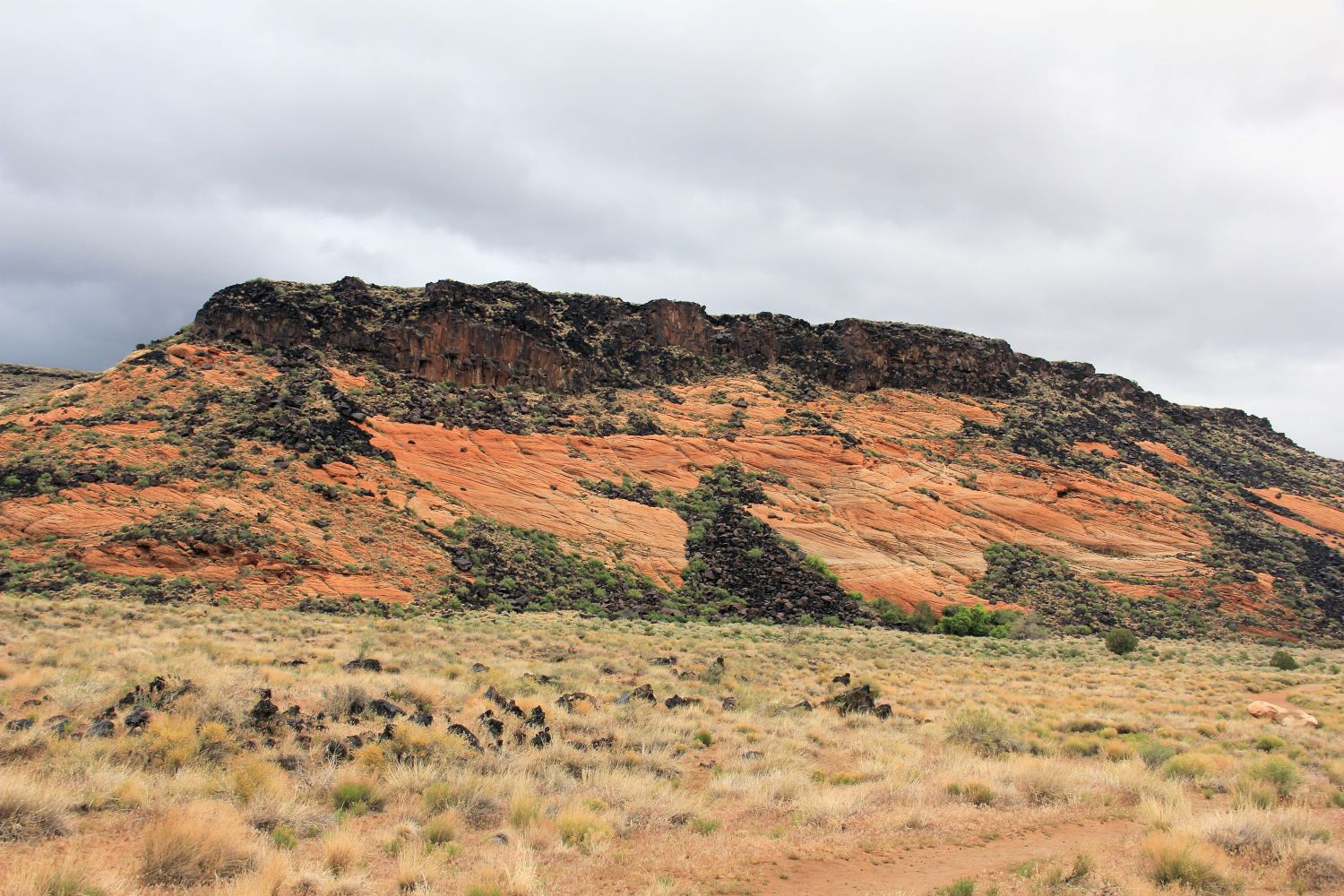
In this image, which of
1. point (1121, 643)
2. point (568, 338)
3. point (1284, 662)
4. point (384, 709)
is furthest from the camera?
point (568, 338)

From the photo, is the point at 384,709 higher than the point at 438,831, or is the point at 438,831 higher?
the point at 438,831

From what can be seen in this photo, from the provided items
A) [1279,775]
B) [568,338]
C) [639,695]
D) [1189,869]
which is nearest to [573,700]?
[639,695]

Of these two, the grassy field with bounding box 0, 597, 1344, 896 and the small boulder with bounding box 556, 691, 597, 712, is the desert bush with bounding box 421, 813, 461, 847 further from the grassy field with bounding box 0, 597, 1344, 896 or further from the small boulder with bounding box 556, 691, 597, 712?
the small boulder with bounding box 556, 691, 597, 712

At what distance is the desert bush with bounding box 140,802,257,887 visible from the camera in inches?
225

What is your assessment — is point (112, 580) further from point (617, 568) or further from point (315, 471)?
point (617, 568)

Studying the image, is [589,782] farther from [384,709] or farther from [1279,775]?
[1279,775]

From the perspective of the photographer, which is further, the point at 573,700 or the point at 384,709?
the point at 573,700

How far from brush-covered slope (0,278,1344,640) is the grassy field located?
10.9 m

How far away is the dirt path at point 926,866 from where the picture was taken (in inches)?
262

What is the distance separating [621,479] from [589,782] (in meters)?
32.6

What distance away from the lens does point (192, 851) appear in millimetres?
5844

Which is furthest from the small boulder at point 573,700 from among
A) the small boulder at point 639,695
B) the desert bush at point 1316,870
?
A: the desert bush at point 1316,870

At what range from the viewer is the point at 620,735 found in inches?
464

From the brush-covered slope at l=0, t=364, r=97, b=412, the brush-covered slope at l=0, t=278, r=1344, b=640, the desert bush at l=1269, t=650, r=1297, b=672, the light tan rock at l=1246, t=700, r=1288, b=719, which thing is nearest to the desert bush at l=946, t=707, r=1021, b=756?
the light tan rock at l=1246, t=700, r=1288, b=719
